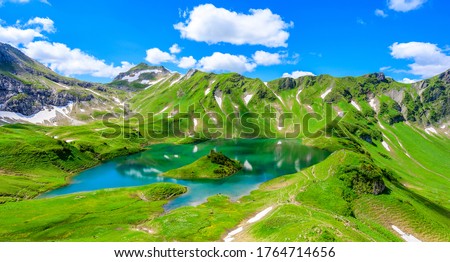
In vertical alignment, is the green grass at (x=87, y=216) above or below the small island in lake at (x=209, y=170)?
below

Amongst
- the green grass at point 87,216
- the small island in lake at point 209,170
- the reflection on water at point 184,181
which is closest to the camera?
the green grass at point 87,216

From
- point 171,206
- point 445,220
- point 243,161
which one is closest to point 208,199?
point 171,206

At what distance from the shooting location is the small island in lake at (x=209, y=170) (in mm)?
133250

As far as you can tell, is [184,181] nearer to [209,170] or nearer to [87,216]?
[209,170]

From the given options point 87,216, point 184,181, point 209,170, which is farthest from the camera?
point 209,170

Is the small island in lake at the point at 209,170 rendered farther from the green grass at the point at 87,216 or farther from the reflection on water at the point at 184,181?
the green grass at the point at 87,216

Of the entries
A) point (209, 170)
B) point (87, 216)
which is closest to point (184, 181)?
point (209, 170)

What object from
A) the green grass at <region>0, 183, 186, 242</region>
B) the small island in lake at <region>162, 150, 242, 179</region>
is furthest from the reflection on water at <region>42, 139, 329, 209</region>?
the green grass at <region>0, 183, 186, 242</region>

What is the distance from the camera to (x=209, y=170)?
13588 cm

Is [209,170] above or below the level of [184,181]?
above

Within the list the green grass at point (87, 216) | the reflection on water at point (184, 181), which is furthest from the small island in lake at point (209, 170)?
the green grass at point (87, 216)

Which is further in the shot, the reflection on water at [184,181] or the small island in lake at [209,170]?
the small island in lake at [209,170]
